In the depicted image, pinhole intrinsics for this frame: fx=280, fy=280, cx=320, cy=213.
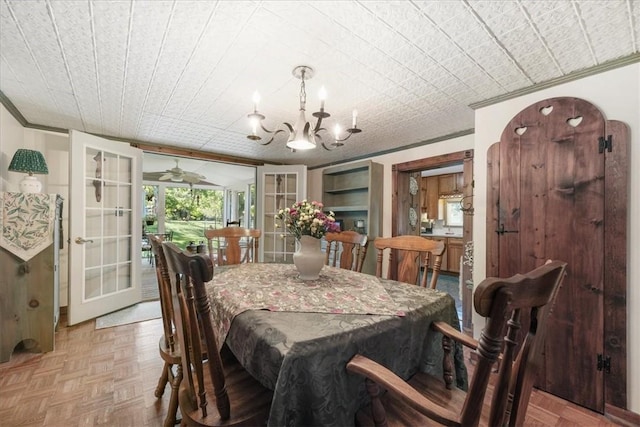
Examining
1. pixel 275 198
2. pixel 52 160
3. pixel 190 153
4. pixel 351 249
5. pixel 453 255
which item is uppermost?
pixel 190 153

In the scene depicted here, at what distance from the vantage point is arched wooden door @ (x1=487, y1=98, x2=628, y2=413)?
1678 mm

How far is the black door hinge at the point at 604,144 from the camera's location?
66.5 inches

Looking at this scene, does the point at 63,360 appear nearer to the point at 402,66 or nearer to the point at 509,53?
the point at 402,66

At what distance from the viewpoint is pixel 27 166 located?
235cm

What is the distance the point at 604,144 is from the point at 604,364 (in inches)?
52.8

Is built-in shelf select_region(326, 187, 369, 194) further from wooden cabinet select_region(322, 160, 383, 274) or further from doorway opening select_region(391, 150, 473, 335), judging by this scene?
doorway opening select_region(391, 150, 473, 335)

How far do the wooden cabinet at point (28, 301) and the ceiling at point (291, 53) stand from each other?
1.35 meters

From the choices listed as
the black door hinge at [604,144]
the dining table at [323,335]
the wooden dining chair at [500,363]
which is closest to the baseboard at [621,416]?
the dining table at [323,335]

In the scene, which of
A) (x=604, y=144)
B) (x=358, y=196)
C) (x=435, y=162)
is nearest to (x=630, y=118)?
(x=604, y=144)

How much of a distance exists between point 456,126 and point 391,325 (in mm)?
2514

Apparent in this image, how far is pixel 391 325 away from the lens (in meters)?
1.08

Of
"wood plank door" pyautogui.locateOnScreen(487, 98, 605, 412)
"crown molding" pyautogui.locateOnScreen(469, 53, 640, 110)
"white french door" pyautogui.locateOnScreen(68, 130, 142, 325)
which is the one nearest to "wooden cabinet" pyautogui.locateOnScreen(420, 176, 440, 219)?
"crown molding" pyautogui.locateOnScreen(469, 53, 640, 110)

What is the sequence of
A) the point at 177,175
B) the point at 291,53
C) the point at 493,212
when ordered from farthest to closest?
the point at 177,175
the point at 493,212
the point at 291,53

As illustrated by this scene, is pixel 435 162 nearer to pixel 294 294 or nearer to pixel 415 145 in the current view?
pixel 415 145
